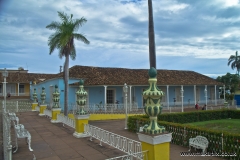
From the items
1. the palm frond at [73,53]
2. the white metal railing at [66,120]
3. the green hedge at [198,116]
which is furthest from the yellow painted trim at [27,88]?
the green hedge at [198,116]

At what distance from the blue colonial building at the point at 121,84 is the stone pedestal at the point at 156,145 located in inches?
505

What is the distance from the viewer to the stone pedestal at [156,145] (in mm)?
4379

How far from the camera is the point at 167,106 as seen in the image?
20.2 m

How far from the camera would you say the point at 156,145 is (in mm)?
4395

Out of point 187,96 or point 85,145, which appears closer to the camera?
point 85,145

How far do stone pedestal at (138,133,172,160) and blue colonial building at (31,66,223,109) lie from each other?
12.8 meters

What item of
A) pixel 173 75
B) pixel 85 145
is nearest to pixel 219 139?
pixel 85 145

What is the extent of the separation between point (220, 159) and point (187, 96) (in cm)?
1754

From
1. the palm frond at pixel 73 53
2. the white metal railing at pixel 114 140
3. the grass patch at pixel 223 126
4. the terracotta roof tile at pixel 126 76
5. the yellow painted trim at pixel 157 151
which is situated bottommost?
the grass patch at pixel 223 126

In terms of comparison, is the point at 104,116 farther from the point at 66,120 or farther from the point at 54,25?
the point at 54,25

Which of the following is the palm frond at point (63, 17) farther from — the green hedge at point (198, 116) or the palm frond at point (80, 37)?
the green hedge at point (198, 116)

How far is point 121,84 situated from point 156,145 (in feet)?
46.6

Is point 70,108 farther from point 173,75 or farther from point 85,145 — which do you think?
point 173,75

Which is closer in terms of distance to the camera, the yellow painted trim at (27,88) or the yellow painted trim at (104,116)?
the yellow painted trim at (104,116)
